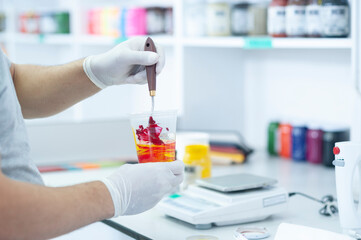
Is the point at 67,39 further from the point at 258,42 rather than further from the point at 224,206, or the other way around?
the point at 224,206

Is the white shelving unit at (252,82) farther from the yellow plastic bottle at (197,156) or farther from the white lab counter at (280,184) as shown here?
the yellow plastic bottle at (197,156)

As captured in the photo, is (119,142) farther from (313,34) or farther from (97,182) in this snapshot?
(97,182)

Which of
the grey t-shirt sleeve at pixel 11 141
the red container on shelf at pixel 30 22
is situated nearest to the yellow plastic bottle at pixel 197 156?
the grey t-shirt sleeve at pixel 11 141

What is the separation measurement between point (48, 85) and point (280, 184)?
873mm

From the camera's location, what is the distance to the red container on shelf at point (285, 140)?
2.50 m

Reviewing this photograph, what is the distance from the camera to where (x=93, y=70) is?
1.67 m

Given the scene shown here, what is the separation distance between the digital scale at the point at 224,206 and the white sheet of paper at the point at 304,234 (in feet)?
0.65

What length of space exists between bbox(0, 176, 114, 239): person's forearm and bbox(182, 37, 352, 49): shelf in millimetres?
1053

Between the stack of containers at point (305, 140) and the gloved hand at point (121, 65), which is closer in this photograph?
the gloved hand at point (121, 65)

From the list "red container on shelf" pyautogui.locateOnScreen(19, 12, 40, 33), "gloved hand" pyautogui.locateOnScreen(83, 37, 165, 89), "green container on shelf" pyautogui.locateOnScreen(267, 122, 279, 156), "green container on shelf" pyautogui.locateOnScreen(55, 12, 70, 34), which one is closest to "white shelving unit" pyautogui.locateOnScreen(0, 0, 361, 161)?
"green container on shelf" pyautogui.locateOnScreen(267, 122, 279, 156)

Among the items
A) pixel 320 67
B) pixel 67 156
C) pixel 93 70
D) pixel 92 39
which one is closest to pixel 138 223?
pixel 93 70

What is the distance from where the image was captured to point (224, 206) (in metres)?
1.50

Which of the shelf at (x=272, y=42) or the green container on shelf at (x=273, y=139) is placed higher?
the shelf at (x=272, y=42)

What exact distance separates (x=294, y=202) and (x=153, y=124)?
61 centimetres
